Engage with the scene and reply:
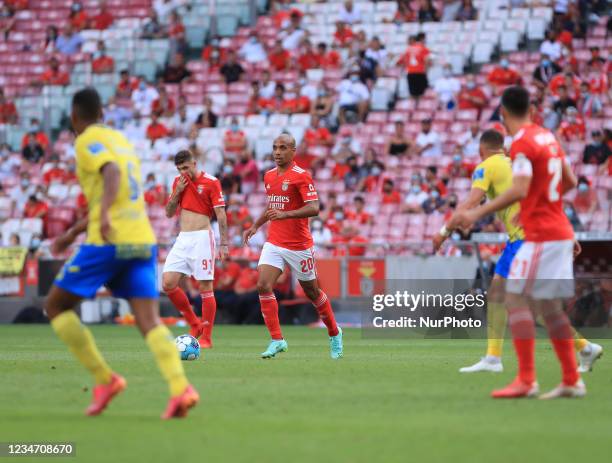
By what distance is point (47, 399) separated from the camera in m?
10.1

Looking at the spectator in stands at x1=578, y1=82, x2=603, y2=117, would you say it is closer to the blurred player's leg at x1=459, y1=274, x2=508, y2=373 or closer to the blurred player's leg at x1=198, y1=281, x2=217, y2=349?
the blurred player's leg at x1=198, y1=281, x2=217, y2=349

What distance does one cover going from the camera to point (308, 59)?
33031 millimetres

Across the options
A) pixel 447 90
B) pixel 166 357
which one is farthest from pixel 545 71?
pixel 166 357

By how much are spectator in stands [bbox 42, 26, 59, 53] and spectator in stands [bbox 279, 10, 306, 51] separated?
295 inches

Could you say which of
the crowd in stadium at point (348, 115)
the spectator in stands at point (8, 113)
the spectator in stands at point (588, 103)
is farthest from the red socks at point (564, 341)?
the spectator in stands at point (8, 113)

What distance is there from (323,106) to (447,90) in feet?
10.1

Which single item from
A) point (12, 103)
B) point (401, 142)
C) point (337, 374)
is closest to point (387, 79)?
point (401, 142)

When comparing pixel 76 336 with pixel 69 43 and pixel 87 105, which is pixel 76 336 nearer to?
pixel 87 105

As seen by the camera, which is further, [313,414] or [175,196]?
[175,196]

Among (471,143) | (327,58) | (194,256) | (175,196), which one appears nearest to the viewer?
(175,196)

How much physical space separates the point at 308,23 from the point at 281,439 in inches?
1077

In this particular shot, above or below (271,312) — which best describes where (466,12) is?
above

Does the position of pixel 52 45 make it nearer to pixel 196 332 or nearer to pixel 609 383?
pixel 196 332

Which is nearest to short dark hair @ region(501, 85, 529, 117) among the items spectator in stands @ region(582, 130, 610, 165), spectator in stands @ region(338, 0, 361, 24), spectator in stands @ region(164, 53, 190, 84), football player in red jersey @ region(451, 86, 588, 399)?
football player in red jersey @ region(451, 86, 588, 399)
